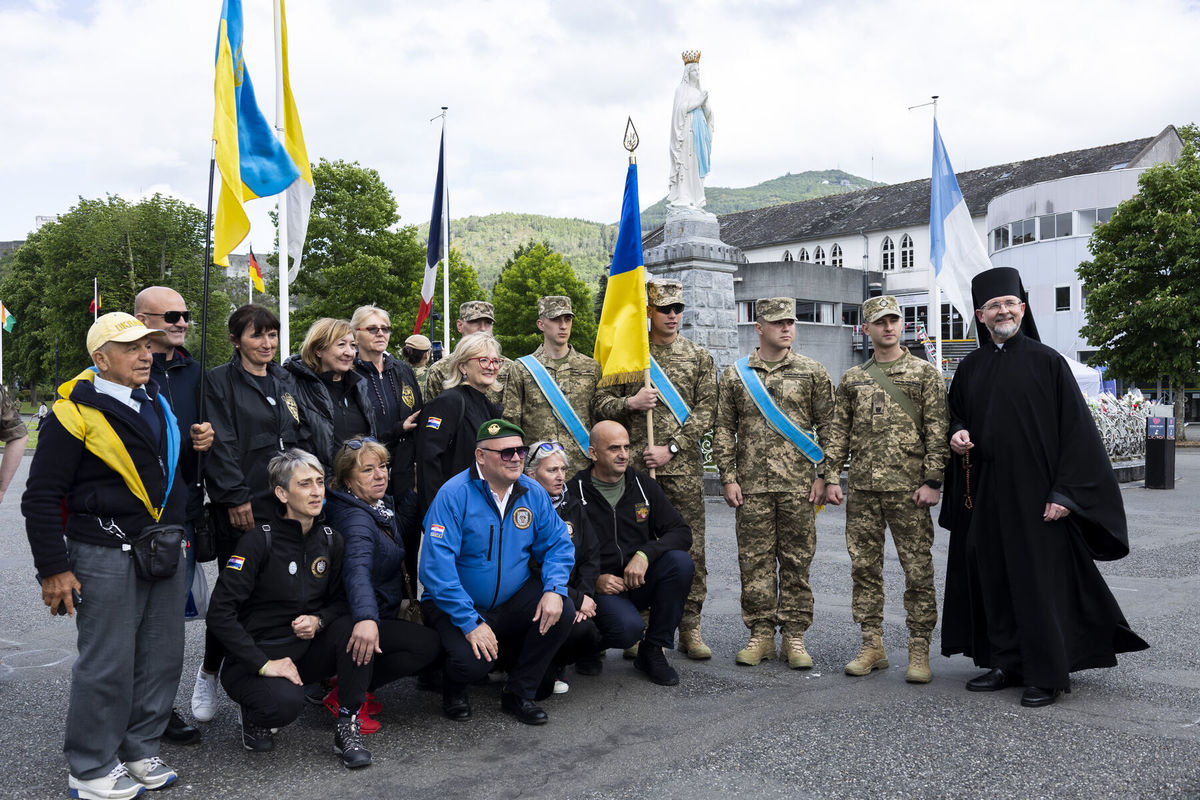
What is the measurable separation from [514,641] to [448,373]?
1.65 m

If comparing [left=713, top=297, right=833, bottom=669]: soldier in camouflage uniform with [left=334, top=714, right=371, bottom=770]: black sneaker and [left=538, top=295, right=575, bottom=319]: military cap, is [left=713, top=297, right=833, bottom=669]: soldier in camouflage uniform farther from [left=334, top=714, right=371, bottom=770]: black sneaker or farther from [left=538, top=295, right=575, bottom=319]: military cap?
[left=334, top=714, right=371, bottom=770]: black sneaker

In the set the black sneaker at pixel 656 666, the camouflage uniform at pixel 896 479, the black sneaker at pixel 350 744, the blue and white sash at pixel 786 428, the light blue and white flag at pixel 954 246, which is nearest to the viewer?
the black sneaker at pixel 350 744

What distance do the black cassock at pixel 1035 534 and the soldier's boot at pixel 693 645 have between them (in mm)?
1411

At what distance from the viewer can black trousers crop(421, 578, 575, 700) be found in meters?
4.67

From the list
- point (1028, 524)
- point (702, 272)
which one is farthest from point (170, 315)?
point (702, 272)

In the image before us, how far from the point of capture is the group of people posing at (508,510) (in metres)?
3.89

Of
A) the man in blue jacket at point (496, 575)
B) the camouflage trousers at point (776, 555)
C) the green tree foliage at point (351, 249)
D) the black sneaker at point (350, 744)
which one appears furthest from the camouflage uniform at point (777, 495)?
the green tree foliage at point (351, 249)

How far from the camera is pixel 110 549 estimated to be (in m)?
3.83

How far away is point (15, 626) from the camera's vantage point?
6844 millimetres

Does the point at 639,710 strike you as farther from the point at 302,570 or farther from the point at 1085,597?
the point at 1085,597

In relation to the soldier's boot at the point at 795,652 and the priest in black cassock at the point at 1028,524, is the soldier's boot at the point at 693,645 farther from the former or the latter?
the priest in black cassock at the point at 1028,524

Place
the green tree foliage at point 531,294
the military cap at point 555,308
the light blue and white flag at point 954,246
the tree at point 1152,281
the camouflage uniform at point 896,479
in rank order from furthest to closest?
the green tree foliage at point 531,294 < the tree at point 1152,281 < the light blue and white flag at point 954,246 < the military cap at point 555,308 < the camouflage uniform at point 896,479

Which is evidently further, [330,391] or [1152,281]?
[1152,281]

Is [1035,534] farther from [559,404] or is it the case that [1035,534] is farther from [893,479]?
[559,404]
